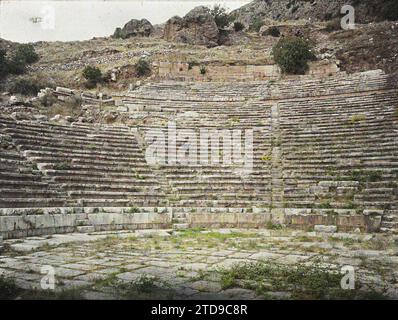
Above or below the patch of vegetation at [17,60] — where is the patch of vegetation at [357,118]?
below

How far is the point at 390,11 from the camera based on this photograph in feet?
110

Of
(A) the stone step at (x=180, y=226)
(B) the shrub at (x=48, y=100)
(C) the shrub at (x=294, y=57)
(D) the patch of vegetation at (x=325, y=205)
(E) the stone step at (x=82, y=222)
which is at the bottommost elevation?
(A) the stone step at (x=180, y=226)

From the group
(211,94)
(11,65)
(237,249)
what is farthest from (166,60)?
(237,249)

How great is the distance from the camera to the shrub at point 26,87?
2212cm

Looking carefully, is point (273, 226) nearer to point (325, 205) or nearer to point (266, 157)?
point (325, 205)

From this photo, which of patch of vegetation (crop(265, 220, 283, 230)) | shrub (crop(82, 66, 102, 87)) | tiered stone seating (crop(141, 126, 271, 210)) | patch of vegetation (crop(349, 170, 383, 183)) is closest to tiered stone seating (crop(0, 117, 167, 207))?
tiered stone seating (crop(141, 126, 271, 210))

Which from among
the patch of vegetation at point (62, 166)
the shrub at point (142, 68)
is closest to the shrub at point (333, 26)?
the shrub at point (142, 68)

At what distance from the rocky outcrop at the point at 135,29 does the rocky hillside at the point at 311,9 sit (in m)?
16.3

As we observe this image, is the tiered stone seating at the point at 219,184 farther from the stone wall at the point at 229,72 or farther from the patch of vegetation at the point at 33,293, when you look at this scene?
the stone wall at the point at 229,72

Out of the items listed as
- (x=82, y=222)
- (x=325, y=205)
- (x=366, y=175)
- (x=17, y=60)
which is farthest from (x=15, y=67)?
(x=366, y=175)

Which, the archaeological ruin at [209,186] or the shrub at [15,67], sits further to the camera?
the shrub at [15,67]

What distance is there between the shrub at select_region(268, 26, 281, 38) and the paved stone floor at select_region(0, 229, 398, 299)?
1134 inches

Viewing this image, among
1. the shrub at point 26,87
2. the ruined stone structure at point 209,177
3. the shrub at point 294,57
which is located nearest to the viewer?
the ruined stone structure at point 209,177

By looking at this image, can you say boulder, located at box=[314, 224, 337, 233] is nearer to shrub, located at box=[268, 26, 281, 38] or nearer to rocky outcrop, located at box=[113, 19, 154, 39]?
shrub, located at box=[268, 26, 281, 38]
